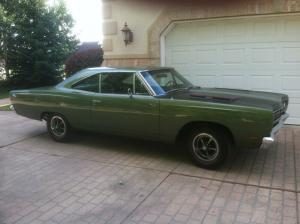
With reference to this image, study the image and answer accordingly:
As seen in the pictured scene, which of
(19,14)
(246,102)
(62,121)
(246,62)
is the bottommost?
(62,121)

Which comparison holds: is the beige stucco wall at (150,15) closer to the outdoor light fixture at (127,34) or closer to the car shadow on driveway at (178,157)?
the outdoor light fixture at (127,34)

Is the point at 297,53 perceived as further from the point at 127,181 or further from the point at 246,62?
the point at 127,181

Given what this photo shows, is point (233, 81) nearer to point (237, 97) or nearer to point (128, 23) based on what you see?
point (237, 97)

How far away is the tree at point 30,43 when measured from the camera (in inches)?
643

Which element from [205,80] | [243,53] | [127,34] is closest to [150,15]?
[127,34]

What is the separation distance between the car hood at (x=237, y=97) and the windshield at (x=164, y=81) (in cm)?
20

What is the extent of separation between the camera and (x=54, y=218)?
390 cm

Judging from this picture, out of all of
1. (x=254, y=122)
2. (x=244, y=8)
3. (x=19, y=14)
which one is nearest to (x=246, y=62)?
(x=244, y=8)

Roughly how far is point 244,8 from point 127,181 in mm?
5209

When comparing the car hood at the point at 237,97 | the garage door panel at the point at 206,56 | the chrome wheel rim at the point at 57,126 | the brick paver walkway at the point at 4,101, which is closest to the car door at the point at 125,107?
the car hood at the point at 237,97

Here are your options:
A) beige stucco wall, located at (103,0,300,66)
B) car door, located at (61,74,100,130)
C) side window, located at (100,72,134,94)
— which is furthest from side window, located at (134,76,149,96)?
beige stucco wall, located at (103,0,300,66)

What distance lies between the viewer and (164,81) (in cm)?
614

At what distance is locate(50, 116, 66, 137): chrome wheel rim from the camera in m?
6.84

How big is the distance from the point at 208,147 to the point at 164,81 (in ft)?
4.86
